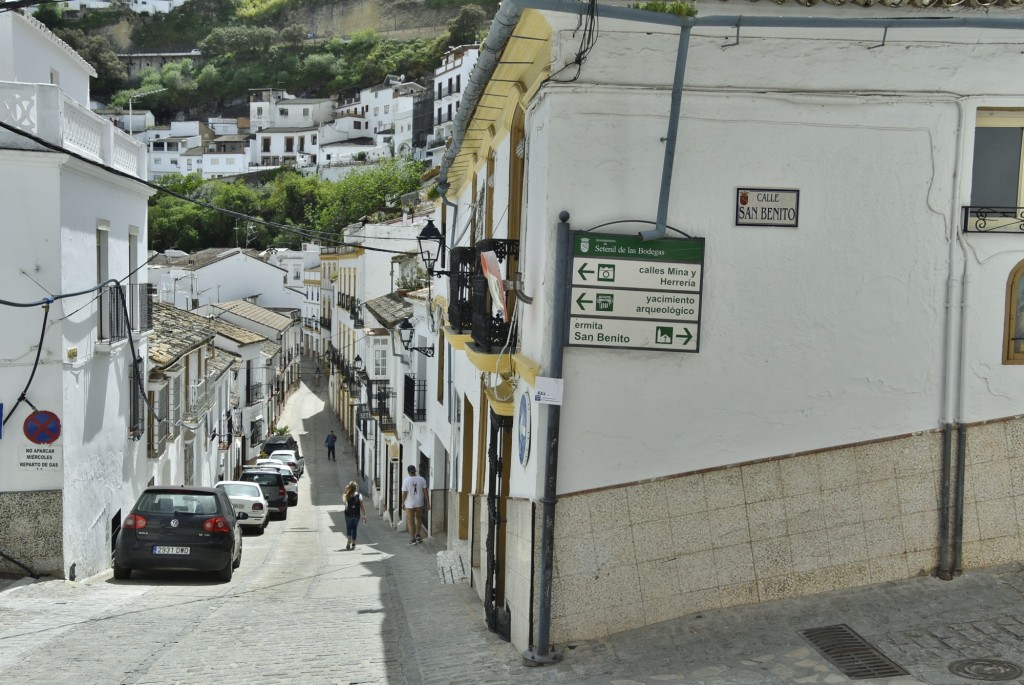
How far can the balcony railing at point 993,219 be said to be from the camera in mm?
7328

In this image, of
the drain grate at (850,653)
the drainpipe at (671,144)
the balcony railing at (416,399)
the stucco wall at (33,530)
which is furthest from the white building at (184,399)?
the drain grate at (850,653)

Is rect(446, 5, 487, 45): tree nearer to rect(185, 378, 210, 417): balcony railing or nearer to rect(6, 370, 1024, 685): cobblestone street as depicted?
rect(185, 378, 210, 417): balcony railing

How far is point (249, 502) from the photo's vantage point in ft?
71.2

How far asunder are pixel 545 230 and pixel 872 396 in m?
2.49

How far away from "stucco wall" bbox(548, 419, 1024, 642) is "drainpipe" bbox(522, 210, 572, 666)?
105 mm

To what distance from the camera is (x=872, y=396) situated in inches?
290

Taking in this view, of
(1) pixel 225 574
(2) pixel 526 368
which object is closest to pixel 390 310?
(1) pixel 225 574

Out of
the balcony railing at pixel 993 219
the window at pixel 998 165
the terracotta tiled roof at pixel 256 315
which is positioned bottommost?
the terracotta tiled roof at pixel 256 315

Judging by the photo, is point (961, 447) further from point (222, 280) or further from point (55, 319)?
point (222, 280)

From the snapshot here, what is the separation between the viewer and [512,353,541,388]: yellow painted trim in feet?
23.8

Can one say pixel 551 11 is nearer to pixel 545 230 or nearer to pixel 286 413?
pixel 545 230

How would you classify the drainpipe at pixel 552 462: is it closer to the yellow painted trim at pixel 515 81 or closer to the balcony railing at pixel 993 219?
the yellow painted trim at pixel 515 81

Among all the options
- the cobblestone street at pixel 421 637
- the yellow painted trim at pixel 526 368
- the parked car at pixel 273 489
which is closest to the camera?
the cobblestone street at pixel 421 637

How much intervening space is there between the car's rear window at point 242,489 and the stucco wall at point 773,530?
1592cm
